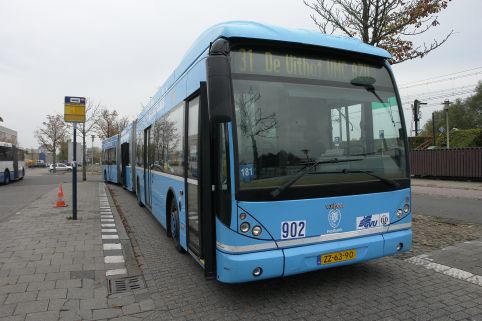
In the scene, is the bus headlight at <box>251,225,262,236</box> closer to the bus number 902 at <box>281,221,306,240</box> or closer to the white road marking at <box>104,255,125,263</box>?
the bus number 902 at <box>281,221,306,240</box>

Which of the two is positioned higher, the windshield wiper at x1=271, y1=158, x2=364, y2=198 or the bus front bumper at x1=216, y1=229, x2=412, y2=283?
the windshield wiper at x1=271, y1=158, x2=364, y2=198

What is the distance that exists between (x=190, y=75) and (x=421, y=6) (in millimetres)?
5595

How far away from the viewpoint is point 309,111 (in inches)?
166

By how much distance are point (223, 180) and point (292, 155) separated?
2.58ft

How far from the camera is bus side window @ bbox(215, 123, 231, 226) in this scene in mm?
3818

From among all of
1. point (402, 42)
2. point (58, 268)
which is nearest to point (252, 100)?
point (58, 268)

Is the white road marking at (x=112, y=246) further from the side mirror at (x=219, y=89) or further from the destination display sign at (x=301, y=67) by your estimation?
the destination display sign at (x=301, y=67)

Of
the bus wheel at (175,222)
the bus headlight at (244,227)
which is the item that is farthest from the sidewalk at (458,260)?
the bus wheel at (175,222)

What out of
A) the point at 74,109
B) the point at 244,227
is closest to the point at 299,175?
the point at 244,227

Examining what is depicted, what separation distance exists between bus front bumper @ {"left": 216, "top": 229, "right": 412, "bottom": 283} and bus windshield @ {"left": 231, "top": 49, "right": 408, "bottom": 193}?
69 centimetres

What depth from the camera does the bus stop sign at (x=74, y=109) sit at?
9523 millimetres

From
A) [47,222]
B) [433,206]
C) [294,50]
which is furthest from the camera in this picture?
[433,206]

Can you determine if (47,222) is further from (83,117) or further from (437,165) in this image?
(437,165)

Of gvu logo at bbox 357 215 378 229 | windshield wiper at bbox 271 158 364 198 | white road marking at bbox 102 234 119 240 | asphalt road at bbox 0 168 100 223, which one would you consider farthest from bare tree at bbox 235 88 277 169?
asphalt road at bbox 0 168 100 223
